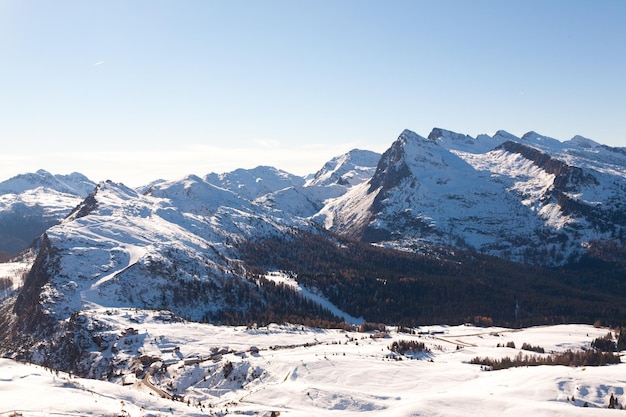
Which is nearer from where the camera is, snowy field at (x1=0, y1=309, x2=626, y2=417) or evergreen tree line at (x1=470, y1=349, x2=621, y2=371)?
snowy field at (x1=0, y1=309, x2=626, y2=417)

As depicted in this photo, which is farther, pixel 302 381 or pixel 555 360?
pixel 555 360

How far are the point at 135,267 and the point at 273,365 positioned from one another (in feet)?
335

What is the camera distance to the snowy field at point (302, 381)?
6525 centimetres

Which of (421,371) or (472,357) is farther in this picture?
(472,357)

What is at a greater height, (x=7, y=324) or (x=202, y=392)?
(x=202, y=392)

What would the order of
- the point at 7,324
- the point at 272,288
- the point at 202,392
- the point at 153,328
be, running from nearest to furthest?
the point at 202,392 → the point at 153,328 → the point at 7,324 → the point at 272,288

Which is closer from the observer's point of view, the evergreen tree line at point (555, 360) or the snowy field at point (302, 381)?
the snowy field at point (302, 381)

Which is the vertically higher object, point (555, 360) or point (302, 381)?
point (302, 381)

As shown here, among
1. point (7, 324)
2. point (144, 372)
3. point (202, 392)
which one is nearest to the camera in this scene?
point (202, 392)

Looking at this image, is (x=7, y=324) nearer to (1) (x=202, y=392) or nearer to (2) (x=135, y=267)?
(2) (x=135, y=267)

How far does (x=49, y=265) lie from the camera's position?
173375mm

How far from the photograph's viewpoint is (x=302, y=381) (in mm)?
85438

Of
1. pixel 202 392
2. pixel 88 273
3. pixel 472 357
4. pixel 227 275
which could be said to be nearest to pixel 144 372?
pixel 202 392

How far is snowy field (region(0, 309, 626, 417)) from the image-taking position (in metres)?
65.2
